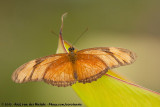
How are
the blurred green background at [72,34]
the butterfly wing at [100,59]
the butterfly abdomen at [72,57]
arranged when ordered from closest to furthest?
the butterfly wing at [100,59]
the butterfly abdomen at [72,57]
the blurred green background at [72,34]

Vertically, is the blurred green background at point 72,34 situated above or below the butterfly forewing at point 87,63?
above

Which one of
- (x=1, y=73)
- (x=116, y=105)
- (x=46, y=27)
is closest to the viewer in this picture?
(x=116, y=105)

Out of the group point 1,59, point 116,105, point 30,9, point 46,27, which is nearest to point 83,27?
point 46,27

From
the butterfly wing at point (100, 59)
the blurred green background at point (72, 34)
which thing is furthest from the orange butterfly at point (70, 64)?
the blurred green background at point (72, 34)

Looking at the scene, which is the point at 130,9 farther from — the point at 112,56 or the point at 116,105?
the point at 116,105

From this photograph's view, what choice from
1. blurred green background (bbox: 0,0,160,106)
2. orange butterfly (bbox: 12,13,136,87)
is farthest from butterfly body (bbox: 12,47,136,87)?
blurred green background (bbox: 0,0,160,106)

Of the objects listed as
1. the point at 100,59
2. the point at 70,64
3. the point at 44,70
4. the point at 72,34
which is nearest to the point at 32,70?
the point at 44,70

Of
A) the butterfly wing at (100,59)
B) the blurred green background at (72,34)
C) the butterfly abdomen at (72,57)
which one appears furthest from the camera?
the blurred green background at (72,34)

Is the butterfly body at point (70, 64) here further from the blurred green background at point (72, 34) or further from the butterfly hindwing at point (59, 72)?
the blurred green background at point (72, 34)
